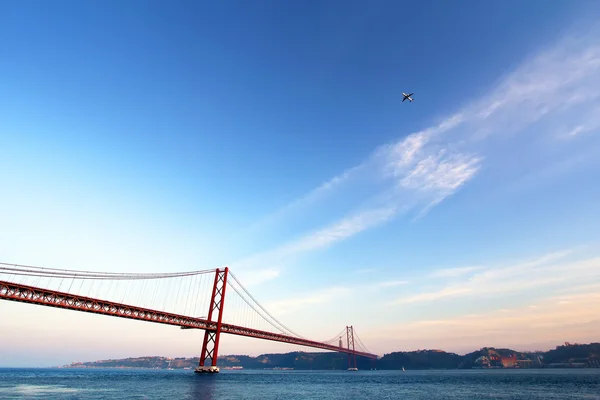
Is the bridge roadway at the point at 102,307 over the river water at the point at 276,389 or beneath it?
over

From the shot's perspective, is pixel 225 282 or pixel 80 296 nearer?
pixel 80 296

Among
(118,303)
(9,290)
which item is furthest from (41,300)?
(118,303)

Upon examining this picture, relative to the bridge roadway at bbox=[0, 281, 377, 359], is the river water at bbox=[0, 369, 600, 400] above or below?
below

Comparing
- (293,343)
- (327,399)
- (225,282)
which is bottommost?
(327,399)

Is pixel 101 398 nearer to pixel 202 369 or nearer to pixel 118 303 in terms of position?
pixel 118 303

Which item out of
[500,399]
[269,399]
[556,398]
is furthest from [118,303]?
[556,398]

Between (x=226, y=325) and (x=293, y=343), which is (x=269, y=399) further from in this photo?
(x=293, y=343)

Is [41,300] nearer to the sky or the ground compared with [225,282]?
nearer to the ground

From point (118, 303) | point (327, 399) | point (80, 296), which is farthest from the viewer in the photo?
point (118, 303)

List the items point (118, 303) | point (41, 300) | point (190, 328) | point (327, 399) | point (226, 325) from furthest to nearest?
1. point (226, 325)
2. point (190, 328)
3. point (118, 303)
4. point (41, 300)
5. point (327, 399)
